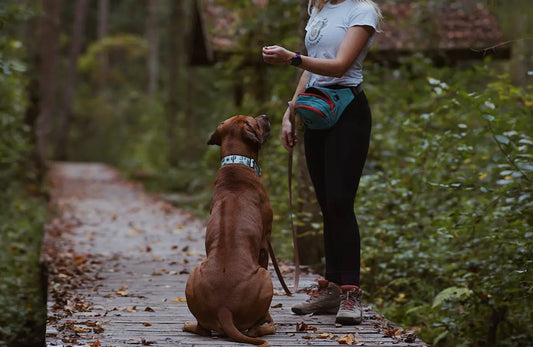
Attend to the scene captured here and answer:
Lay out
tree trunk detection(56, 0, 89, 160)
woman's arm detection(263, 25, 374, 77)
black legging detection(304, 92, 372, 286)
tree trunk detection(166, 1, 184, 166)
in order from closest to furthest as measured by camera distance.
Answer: woman's arm detection(263, 25, 374, 77) < black legging detection(304, 92, 372, 286) < tree trunk detection(166, 1, 184, 166) < tree trunk detection(56, 0, 89, 160)

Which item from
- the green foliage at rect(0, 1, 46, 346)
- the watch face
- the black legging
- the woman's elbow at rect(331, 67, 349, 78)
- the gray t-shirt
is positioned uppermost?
the gray t-shirt

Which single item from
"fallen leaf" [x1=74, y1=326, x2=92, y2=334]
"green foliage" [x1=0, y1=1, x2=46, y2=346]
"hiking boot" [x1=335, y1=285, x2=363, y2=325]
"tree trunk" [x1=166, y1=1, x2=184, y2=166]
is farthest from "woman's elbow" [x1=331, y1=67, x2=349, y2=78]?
"tree trunk" [x1=166, y1=1, x2=184, y2=166]

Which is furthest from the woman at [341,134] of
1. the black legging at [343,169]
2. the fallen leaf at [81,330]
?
the fallen leaf at [81,330]

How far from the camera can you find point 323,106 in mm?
4152

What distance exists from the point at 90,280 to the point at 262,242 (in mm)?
2655

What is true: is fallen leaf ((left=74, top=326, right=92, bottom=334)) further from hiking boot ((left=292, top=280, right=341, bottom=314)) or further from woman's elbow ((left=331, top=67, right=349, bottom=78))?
woman's elbow ((left=331, top=67, right=349, bottom=78))

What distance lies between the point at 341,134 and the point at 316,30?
2.27 ft

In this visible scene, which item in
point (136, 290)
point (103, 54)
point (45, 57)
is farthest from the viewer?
point (103, 54)

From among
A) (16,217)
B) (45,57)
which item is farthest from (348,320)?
(45,57)

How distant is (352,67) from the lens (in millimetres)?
4281

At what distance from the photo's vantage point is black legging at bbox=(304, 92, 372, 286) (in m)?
4.26

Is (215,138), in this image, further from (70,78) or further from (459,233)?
(70,78)

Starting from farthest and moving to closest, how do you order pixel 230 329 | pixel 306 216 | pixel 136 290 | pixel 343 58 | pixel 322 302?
pixel 306 216
pixel 136 290
pixel 322 302
pixel 343 58
pixel 230 329

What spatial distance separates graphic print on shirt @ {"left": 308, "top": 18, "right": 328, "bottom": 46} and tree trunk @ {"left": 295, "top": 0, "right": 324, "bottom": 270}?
2868 millimetres
